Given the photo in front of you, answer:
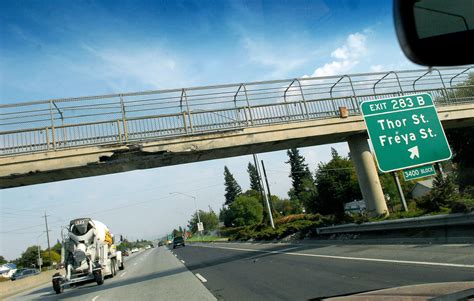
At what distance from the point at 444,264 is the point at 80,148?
43.8 ft

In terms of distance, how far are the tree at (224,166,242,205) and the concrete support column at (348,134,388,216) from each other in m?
132

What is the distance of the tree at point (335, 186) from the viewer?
72688 mm

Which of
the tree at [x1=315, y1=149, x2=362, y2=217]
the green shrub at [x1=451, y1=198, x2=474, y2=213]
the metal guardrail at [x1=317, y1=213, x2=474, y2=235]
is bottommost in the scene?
the metal guardrail at [x1=317, y1=213, x2=474, y2=235]

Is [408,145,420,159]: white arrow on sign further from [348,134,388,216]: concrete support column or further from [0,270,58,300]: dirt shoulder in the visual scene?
[0,270,58,300]: dirt shoulder

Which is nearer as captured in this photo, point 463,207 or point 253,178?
point 463,207

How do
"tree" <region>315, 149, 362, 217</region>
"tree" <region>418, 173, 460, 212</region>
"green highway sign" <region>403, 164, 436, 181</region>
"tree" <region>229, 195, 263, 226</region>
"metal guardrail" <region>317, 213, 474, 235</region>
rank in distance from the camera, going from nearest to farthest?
1. "green highway sign" <region>403, 164, 436, 181</region>
2. "metal guardrail" <region>317, 213, 474, 235</region>
3. "tree" <region>418, 173, 460, 212</region>
4. "tree" <region>315, 149, 362, 217</region>
5. "tree" <region>229, 195, 263, 226</region>

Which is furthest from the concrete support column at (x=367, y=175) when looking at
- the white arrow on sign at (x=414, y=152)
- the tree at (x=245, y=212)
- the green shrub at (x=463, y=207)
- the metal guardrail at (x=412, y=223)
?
the tree at (x=245, y=212)

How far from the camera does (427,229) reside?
50.7ft

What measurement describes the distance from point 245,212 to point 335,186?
3932 cm

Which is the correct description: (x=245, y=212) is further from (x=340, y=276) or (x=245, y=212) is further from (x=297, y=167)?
(x=340, y=276)

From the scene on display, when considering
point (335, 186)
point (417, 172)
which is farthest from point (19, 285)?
point (335, 186)

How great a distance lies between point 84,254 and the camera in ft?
71.2

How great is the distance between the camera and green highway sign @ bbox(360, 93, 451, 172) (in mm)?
9008

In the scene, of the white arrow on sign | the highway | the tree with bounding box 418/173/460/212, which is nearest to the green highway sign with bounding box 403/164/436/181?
the highway
